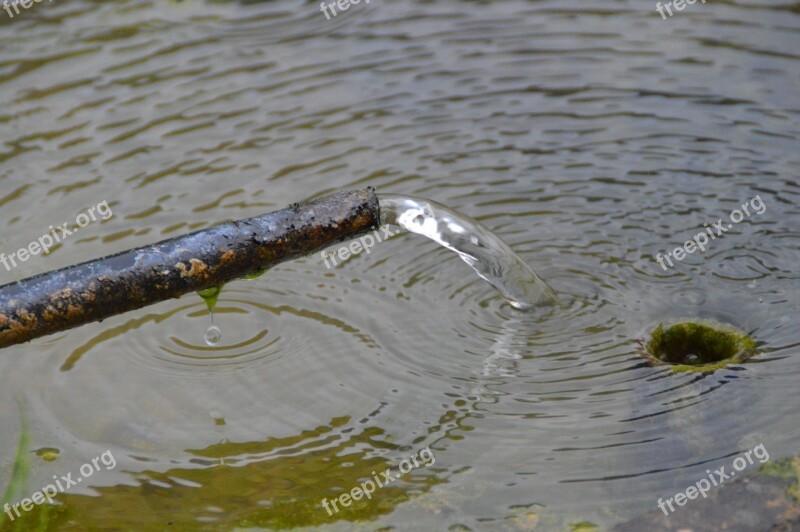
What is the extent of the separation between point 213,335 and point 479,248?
3.73 feet

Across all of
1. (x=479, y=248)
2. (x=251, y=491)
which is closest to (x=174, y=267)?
(x=251, y=491)

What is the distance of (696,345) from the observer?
3.90 metres

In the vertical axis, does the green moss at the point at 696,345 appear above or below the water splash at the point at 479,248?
below

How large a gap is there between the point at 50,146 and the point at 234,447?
9.20 ft

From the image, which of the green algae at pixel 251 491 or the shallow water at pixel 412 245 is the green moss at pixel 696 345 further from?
the green algae at pixel 251 491

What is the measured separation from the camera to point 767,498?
2803mm

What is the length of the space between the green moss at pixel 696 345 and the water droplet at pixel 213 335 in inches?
66.5

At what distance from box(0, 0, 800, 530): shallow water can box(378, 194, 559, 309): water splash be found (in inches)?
4.5

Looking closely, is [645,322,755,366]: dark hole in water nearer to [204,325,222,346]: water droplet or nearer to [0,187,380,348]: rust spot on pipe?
[0,187,380,348]: rust spot on pipe

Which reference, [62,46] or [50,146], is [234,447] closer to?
[50,146]

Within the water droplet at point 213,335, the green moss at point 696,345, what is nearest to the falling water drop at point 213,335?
the water droplet at point 213,335

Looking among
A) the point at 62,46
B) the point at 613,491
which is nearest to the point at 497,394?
the point at 613,491

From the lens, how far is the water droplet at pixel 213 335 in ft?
13.1

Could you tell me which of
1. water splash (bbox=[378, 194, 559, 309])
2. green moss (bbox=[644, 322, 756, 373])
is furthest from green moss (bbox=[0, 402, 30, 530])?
green moss (bbox=[644, 322, 756, 373])
